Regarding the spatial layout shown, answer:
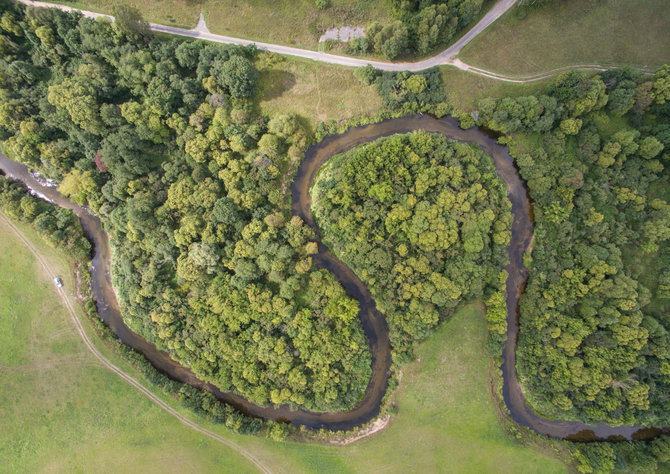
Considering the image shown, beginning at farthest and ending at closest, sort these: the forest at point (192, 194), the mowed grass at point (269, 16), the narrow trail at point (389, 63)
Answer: the mowed grass at point (269, 16), the narrow trail at point (389, 63), the forest at point (192, 194)

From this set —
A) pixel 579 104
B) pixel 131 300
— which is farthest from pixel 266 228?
pixel 579 104

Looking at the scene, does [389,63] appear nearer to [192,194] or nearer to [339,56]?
[339,56]

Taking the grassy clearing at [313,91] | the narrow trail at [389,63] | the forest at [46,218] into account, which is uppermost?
the narrow trail at [389,63]

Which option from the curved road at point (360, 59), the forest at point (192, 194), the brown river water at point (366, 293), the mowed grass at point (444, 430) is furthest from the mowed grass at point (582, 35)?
the mowed grass at point (444, 430)

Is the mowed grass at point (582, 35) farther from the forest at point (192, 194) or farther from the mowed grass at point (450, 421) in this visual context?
the mowed grass at point (450, 421)

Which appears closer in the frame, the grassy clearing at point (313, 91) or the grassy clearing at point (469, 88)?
the grassy clearing at point (469, 88)

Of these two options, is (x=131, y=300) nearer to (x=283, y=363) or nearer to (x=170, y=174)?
(x=170, y=174)
